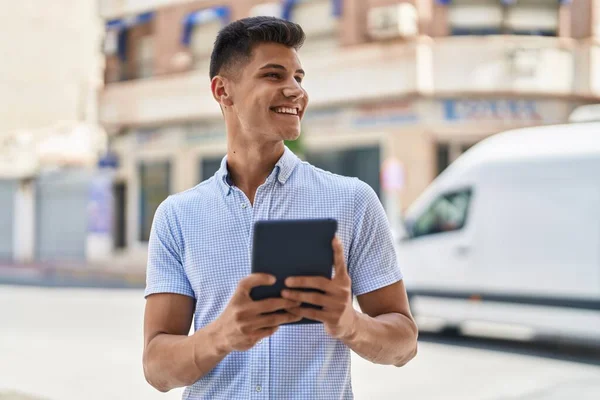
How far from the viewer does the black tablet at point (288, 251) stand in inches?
59.5

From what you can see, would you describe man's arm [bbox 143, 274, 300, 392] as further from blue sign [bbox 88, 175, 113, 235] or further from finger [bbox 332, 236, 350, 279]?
blue sign [bbox 88, 175, 113, 235]

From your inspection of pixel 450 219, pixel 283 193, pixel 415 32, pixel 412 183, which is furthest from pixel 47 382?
pixel 415 32

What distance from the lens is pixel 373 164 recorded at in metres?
18.8

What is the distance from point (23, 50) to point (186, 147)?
40.2 ft

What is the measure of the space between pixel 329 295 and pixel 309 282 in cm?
5

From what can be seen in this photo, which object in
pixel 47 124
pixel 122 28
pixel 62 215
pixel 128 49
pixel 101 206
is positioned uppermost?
pixel 122 28

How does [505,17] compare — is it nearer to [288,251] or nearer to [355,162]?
[355,162]

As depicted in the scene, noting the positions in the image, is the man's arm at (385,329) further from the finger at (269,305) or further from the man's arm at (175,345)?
the man's arm at (175,345)

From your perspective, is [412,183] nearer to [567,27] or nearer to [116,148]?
[567,27]

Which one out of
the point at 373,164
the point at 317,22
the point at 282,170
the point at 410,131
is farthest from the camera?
the point at 317,22

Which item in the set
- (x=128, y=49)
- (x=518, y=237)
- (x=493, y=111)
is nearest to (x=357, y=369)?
(x=518, y=237)

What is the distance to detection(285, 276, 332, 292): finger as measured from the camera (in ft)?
4.92

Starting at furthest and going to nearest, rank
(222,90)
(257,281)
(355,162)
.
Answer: (355,162)
(222,90)
(257,281)

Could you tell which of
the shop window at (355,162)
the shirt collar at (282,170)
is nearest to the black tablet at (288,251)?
the shirt collar at (282,170)
